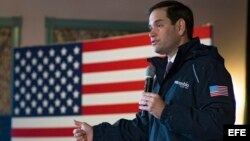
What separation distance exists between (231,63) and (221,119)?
490 cm

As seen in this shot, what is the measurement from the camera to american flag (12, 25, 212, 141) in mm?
4520

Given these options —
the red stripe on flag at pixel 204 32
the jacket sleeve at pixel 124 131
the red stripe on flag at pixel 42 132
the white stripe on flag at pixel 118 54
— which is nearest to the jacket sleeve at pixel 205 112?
the jacket sleeve at pixel 124 131

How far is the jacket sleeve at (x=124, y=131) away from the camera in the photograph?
221 cm

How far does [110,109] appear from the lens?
15.2 feet

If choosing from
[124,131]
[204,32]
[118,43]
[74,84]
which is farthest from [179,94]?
[74,84]

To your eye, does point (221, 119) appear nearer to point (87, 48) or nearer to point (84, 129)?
point (84, 129)

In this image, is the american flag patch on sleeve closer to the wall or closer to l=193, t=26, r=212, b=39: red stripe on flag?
l=193, t=26, r=212, b=39: red stripe on flag

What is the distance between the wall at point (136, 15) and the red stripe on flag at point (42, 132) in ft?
3.62

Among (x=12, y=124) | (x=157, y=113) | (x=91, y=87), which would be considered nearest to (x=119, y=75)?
(x=91, y=87)

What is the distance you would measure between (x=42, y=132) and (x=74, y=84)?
539 millimetres

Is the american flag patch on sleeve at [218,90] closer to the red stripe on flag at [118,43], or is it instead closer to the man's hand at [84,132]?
the man's hand at [84,132]

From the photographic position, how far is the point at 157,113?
1.83m

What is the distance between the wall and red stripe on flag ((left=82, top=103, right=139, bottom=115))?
1413 mm

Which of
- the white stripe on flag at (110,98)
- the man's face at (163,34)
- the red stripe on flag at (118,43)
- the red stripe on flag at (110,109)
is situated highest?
the man's face at (163,34)
